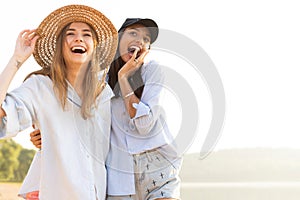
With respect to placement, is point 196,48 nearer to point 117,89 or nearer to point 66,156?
point 117,89

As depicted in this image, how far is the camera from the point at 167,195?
2637 millimetres

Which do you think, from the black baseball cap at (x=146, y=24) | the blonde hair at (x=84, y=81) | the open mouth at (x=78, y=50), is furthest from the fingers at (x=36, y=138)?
the black baseball cap at (x=146, y=24)

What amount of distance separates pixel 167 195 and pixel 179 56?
84cm

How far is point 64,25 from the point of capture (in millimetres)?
2658

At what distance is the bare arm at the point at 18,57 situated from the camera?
7.39ft

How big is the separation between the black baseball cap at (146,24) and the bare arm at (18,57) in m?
0.50

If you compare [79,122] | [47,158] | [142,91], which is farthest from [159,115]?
[47,158]

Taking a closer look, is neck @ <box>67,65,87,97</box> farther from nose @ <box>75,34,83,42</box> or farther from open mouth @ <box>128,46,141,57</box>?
open mouth @ <box>128,46,141,57</box>

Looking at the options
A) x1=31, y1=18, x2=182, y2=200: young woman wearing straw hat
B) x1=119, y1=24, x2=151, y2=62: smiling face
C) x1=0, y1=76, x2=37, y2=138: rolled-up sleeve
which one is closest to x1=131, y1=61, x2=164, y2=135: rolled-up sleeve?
x1=31, y1=18, x2=182, y2=200: young woman wearing straw hat

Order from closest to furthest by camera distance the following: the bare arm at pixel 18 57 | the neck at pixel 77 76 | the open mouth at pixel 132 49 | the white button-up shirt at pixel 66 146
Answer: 1. the bare arm at pixel 18 57
2. the white button-up shirt at pixel 66 146
3. the neck at pixel 77 76
4. the open mouth at pixel 132 49

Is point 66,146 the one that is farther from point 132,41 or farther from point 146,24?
point 146,24

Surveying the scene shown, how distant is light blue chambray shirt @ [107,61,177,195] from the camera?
2.59 meters

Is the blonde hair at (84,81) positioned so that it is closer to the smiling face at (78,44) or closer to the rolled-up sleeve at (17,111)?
the smiling face at (78,44)

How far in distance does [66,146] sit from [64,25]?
620 millimetres
